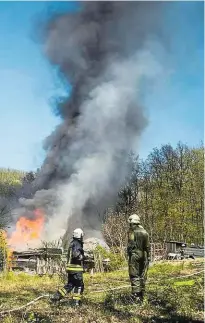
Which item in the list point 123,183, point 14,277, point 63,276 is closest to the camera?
point 63,276

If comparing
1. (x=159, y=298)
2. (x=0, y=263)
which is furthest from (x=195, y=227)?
(x=159, y=298)

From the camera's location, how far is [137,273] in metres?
8.56

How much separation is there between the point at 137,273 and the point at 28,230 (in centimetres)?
2201

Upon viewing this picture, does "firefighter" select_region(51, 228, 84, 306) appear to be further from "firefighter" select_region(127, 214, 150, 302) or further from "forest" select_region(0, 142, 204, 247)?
"forest" select_region(0, 142, 204, 247)

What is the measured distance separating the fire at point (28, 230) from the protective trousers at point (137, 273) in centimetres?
1940

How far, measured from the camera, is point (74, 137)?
34.4 meters

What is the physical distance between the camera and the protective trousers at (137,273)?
843cm

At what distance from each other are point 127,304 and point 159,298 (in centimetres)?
117

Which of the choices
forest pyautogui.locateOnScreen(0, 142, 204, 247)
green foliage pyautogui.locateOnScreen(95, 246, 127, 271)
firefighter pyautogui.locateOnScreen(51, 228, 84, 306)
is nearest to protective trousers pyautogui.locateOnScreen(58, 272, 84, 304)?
firefighter pyautogui.locateOnScreen(51, 228, 84, 306)

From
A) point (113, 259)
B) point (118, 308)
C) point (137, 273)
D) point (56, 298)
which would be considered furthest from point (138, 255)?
point (113, 259)

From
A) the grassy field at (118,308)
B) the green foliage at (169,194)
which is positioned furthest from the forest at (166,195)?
the grassy field at (118,308)

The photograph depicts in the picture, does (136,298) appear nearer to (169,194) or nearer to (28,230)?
(28,230)

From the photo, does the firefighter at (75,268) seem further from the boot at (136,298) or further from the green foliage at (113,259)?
the green foliage at (113,259)

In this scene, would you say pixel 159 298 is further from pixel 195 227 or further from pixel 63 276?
pixel 195 227
